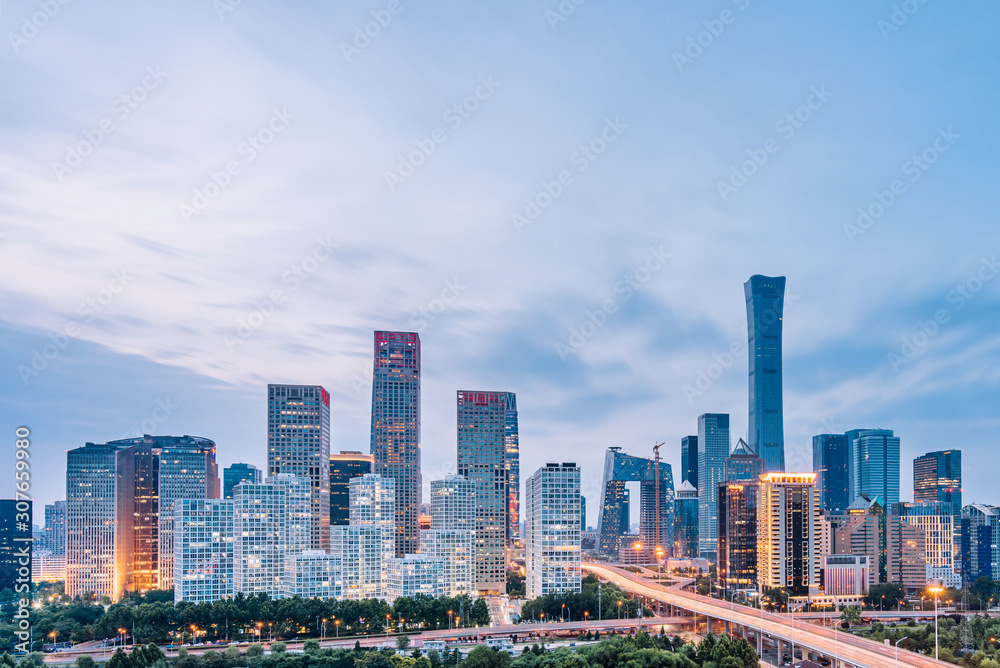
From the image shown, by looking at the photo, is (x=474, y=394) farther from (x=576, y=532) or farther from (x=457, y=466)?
(x=576, y=532)

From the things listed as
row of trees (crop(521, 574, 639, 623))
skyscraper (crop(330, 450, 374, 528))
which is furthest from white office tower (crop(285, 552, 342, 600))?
skyscraper (crop(330, 450, 374, 528))

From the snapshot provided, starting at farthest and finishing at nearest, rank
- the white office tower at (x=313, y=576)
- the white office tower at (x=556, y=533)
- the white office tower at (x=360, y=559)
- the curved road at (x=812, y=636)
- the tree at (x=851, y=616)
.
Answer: the white office tower at (x=556, y=533)
the white office tower at (x=360, y=559)
the white office tower at (x=313, y=576)
the tree at (x=851, y=616)
the curved road at (x=812, y=636)

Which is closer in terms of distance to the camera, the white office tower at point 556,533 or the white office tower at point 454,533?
the white office tower at point 556,533

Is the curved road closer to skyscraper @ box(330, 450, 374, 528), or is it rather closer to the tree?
the tree

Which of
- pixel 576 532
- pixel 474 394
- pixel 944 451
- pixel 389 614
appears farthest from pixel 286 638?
pixel 944 451

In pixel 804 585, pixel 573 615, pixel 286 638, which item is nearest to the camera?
pixel 286 638

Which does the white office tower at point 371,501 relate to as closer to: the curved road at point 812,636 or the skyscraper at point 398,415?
the skyscraper at point 398,415

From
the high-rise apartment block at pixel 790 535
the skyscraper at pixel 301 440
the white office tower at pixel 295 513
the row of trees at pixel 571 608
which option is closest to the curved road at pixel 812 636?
the row of trees at pixel 571 608
